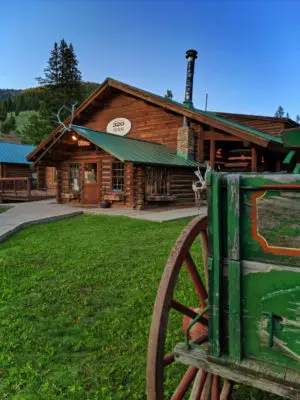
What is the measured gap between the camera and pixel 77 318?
3.79m

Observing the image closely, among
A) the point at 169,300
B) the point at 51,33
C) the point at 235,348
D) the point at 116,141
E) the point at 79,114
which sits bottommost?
the point at 235,348

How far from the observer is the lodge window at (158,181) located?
15.1 metres

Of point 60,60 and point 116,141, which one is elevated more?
point 60,60

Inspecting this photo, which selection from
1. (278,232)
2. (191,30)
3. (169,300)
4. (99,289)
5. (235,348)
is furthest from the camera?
(191,30)

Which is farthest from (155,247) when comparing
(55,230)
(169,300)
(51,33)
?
(51,33)

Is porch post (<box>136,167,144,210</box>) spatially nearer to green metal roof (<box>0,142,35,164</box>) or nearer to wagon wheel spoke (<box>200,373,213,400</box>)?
wagon wheel spoke (<box>200,373,213,400</box>)

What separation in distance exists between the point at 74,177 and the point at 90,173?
3.32ft

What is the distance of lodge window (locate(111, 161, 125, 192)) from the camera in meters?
15.5

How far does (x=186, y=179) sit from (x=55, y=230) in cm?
940

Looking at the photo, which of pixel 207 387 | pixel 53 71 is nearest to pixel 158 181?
pixel 207 387

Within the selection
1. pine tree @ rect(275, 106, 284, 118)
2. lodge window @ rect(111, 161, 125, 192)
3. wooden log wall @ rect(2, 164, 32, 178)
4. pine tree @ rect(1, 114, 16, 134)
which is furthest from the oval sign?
pine tree @ rect(275, 106, 284, 118)

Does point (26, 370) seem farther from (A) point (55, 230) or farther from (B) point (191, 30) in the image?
(B) point (191, 30)

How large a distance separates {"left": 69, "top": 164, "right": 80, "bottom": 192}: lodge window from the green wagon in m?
16.4

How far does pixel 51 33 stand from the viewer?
49219 millimetres
